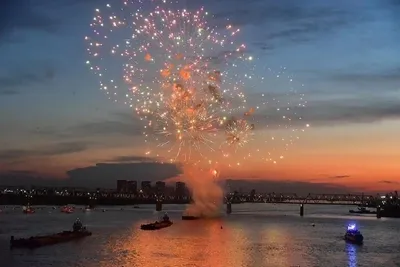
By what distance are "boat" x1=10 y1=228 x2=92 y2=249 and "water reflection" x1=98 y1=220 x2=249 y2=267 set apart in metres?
8.00

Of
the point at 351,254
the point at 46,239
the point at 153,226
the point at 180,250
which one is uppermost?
the point at 46,239

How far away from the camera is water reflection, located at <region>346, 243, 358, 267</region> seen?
253 ft

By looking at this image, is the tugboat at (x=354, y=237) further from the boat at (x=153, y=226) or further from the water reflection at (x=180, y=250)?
the boat at (x=153, y=226)

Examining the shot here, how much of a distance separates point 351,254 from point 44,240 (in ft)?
155

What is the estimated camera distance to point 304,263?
7425 cm

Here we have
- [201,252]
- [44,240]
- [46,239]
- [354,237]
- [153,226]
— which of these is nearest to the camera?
[201,252]

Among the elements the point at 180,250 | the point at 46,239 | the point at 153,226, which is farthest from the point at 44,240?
the point at 153,226

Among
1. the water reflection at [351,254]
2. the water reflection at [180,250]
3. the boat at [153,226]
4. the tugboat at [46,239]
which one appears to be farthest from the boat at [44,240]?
the water reflection at [351,254]

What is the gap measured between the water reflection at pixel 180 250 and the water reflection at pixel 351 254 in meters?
13.8

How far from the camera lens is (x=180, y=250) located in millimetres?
84812

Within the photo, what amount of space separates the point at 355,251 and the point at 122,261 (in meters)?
39.9

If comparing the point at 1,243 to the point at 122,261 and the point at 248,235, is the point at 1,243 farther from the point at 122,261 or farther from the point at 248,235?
the point at 248,235

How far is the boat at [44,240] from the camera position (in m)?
87.7

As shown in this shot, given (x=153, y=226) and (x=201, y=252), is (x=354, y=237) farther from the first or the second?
(x=153, y=226)
